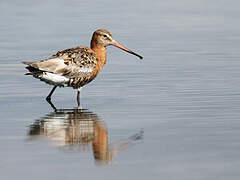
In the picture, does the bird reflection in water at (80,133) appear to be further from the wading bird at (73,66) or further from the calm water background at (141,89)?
the wading bird at (73,66)

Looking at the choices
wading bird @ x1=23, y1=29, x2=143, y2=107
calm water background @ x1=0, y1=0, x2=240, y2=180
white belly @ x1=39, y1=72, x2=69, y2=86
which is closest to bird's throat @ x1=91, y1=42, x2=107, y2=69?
wading bird @ x1=23, y1=29, x2=143, y2=107

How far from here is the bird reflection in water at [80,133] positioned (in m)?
9.23

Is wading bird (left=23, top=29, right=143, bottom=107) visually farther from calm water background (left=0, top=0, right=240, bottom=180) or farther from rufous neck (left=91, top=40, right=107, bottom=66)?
calm water background (left=0, top=0, right=240, bottom=180)

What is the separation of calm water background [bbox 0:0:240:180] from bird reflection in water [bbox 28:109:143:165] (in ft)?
0.37

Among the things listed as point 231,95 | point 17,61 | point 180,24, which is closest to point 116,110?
point 231,95

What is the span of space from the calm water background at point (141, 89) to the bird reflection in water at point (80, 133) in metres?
0.11

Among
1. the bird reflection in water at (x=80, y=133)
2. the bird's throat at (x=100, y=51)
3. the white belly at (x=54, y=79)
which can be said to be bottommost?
the bird reflection in water at (x=80, y=133)

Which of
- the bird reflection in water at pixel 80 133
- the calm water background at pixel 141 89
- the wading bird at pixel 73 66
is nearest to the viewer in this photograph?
the calm water background at pixel 141 89

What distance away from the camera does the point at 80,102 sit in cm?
1259

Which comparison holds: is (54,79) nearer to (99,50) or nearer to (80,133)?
(99,50)

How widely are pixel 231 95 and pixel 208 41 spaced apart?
5727 millimetres

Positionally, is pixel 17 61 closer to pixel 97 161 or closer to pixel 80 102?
pixel 80 102

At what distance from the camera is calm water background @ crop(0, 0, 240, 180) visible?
852 cm

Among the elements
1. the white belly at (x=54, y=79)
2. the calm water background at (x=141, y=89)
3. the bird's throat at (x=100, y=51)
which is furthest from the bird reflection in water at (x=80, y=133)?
the bird's throat at (x=100, y=51)
